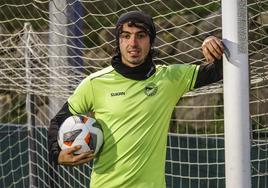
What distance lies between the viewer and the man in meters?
2.59

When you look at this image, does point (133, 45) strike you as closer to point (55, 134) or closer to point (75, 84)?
A: point (55, 134)

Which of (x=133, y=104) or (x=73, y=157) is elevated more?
(x=133, y=104)

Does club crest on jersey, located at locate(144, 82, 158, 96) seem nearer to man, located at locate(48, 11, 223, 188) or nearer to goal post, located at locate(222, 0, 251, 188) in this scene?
man, located at locate(48, 11, 223, 188)

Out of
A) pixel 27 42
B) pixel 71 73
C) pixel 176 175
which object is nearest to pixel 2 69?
pixel 27 42

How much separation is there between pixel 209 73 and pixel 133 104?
1.10ft

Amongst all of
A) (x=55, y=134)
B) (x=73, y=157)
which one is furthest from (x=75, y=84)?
(x=73, y=157)

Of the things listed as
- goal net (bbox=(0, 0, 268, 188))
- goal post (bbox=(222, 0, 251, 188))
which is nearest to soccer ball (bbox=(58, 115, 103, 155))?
goal post (bbox=(222, 0, 251, 188))

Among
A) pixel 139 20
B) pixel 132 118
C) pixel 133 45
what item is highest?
pixel 139 20

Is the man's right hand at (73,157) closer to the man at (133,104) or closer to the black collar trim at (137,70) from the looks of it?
the man at (133,104)

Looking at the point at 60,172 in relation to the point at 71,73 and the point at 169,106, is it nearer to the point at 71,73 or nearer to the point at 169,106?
the point at 71,73

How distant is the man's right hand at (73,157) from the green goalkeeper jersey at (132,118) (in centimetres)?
8

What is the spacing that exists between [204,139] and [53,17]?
4.68 feet

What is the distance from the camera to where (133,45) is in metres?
2.58

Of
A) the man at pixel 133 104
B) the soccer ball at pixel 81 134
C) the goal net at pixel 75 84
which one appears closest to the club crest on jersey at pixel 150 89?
the man at pixel 133 104
